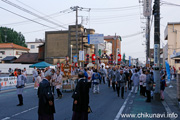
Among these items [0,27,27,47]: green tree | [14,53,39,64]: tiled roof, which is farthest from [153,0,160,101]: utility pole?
[0,27,27,47]: green tree

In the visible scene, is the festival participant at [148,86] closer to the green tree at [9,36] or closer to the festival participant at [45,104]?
the festival participant at [45,104]

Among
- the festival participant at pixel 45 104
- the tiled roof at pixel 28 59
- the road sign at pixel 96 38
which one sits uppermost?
the road sign at pixel 96 38

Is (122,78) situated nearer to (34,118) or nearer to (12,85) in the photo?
(34,118)

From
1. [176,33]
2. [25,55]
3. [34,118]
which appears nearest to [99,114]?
[34,118]

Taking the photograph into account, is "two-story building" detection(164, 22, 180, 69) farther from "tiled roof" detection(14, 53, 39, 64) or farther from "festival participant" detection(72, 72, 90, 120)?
"festival participant" detection(72, 72, 90, 120)

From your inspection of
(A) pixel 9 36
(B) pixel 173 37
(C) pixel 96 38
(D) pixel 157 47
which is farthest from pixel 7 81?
(A) pixel 9 36

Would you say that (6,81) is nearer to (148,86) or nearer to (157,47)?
(148,86)

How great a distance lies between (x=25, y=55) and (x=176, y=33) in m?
37.0

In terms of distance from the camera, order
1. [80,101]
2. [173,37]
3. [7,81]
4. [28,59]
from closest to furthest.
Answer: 1. [80,101]
2. [7,81]
3. [173,37]
4. [28,59]

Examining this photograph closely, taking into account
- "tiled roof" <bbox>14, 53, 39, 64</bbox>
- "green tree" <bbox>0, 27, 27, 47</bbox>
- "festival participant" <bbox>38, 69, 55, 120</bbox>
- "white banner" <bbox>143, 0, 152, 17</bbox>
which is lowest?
"festival participant" <bbox>38, 69, 55, 120</bbox>

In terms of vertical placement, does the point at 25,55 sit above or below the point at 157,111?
above

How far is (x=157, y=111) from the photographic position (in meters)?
9.72

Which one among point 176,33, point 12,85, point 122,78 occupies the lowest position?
point 12,85

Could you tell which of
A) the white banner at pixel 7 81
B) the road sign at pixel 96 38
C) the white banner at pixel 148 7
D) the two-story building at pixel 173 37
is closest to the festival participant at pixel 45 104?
the white banner at pixel 7 81
